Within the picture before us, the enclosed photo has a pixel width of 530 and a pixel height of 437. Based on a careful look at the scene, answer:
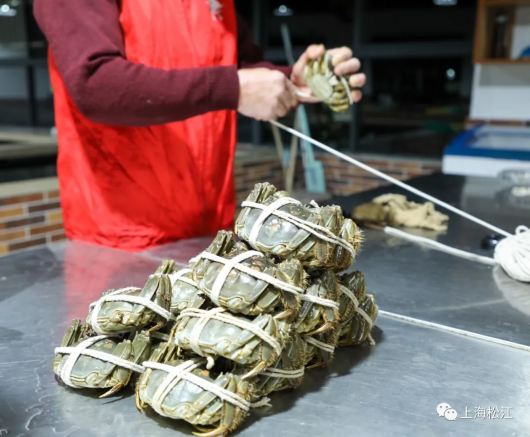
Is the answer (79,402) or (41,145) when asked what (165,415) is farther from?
(41,145)

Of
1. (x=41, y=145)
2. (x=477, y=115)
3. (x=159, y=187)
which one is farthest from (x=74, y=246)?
(x=477, y=115)

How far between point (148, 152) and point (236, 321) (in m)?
0.81

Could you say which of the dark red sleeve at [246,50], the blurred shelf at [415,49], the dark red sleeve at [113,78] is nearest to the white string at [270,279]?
the dark red sleeve at [113,78]

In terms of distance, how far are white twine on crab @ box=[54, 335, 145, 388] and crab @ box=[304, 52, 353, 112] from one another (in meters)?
0.92

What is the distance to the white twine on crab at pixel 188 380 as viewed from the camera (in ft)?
1.79

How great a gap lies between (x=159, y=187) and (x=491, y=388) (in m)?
0.87

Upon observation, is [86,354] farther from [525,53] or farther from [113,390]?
[525,53]

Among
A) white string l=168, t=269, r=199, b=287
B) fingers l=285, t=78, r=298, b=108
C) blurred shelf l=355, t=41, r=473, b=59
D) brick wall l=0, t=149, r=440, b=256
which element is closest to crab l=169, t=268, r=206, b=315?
white string l=168, t=269, r=199, b=287

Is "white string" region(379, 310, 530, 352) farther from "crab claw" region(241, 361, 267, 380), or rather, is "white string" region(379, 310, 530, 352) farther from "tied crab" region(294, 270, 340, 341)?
"crab claw" region(241, 361, 267, 380)

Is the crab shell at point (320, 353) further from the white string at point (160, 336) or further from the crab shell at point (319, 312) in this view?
the white string at point (160, 336)

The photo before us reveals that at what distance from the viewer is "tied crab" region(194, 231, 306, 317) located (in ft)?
1.84

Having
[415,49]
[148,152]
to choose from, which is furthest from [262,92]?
[415,49]

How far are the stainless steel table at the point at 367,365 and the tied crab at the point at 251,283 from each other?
0.41ft

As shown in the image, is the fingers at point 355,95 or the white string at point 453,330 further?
the fingers at point 355,95
